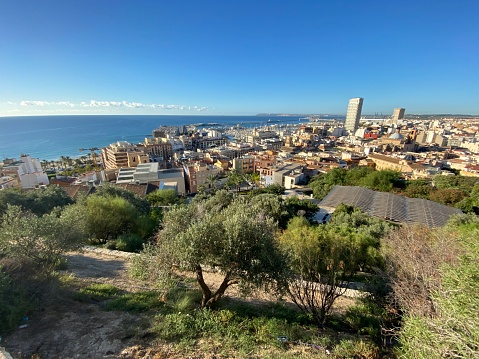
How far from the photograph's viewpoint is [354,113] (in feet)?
545

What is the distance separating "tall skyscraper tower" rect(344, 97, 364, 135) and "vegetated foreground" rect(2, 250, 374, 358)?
175614mm

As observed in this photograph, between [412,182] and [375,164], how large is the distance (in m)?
21.3

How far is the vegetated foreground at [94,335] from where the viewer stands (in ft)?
16.8

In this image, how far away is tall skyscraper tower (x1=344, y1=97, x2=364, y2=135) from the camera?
162750mm

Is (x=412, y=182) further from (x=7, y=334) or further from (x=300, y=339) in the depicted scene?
(x=7, y=334)

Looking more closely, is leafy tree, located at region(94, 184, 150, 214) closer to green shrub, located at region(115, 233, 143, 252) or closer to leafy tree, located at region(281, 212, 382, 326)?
green shrub, located at region(115, 233, 143, 252)

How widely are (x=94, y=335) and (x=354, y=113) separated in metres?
189

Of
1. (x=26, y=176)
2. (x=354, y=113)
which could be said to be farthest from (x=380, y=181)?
(x=354, y=113)

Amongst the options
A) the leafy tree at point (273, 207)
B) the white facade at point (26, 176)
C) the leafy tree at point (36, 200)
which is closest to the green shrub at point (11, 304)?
the leafy tree at point (36, 200)

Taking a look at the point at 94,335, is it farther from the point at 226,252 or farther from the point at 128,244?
the point at 128,244

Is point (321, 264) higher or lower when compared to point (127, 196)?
higher

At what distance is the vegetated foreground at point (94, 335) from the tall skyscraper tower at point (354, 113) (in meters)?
176

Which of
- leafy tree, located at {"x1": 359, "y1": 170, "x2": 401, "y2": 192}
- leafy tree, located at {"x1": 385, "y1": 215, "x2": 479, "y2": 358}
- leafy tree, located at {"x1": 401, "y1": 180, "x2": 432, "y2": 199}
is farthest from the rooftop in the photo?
leafy tree, located at {"x1": 385, "y1": 215, "x2": 479, "y2": 358}

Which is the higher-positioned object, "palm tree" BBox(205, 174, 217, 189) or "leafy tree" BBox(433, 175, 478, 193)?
"leafy tree" BBox(433, 175, 478, 193)
